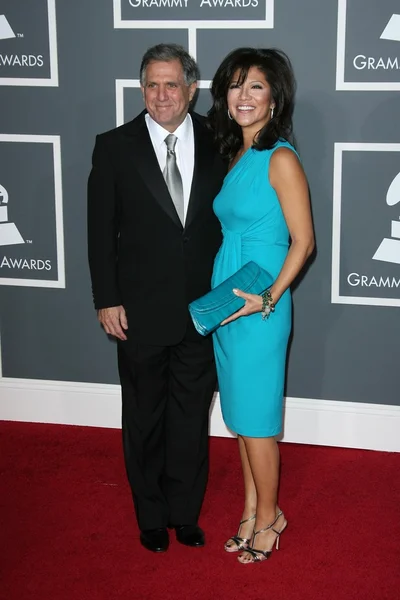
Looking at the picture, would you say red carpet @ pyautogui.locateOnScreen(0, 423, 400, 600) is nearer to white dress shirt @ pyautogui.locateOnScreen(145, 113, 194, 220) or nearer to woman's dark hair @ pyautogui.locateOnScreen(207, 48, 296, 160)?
white dress shirt @ pyautogui.locateOnScreen(145, 113, 194, 220)

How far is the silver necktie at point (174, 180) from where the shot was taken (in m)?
2.84

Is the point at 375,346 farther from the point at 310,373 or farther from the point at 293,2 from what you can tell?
the point at 293,2

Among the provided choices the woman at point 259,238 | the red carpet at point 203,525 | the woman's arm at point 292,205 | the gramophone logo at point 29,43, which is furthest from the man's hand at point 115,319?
the gramophone logo at point 29,43

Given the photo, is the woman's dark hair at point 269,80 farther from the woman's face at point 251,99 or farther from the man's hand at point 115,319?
the man's hand at point 115,319

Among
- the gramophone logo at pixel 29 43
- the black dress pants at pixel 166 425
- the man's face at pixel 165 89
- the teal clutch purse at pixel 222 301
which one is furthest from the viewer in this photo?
the gramophone logo at pixel 29 43

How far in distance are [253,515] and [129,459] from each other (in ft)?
1.61

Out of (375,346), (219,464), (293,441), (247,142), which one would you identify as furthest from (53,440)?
(247,142)

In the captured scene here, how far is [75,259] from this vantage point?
12.9 ft

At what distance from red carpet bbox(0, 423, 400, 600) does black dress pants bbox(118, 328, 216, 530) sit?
153 millimetres

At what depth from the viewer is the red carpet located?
275 cm

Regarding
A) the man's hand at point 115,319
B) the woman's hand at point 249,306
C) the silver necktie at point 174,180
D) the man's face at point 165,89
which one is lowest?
the man's hand at point 115,319

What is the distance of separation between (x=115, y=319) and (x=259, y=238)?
0.58 m

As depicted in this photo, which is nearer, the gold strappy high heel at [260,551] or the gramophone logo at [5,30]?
the gold strappy high heel at [260,551]

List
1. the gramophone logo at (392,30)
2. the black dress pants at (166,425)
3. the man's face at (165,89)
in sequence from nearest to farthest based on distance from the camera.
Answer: the man's face at (165,89) → the black dress pants at (166,425) → the gramophone logo at (392,30)
